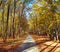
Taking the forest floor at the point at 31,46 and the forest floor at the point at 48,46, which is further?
the forest floor at the point at 48,46

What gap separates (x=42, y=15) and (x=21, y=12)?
24.0 meters

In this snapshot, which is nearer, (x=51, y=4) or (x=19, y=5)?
(x=51, y=4)

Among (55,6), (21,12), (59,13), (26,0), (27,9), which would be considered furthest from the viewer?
(21,12)

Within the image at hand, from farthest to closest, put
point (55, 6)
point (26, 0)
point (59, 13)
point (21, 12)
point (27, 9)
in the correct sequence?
point (21, 12) → point (27, 9) → point (26, 0) → point (55, 6) → point (59, 13)

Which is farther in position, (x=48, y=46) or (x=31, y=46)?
(x=48, y=46)

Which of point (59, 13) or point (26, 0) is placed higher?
point (26, 0)

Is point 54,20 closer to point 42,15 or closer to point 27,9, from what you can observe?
point 42,15

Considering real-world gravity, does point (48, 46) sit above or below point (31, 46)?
below

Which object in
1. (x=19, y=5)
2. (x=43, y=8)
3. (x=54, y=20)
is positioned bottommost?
(x=54, y=20)

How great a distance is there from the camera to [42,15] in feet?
105

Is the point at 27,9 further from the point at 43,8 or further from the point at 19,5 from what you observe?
the point at 43,8

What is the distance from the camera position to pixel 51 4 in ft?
98.6

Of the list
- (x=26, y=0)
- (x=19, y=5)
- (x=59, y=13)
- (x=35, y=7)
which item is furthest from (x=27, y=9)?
(x=59, y=13)

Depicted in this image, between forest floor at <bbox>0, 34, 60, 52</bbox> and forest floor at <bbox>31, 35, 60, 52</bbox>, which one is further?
forest floor at <bbox>31, 35, 60, 52</bbox>
